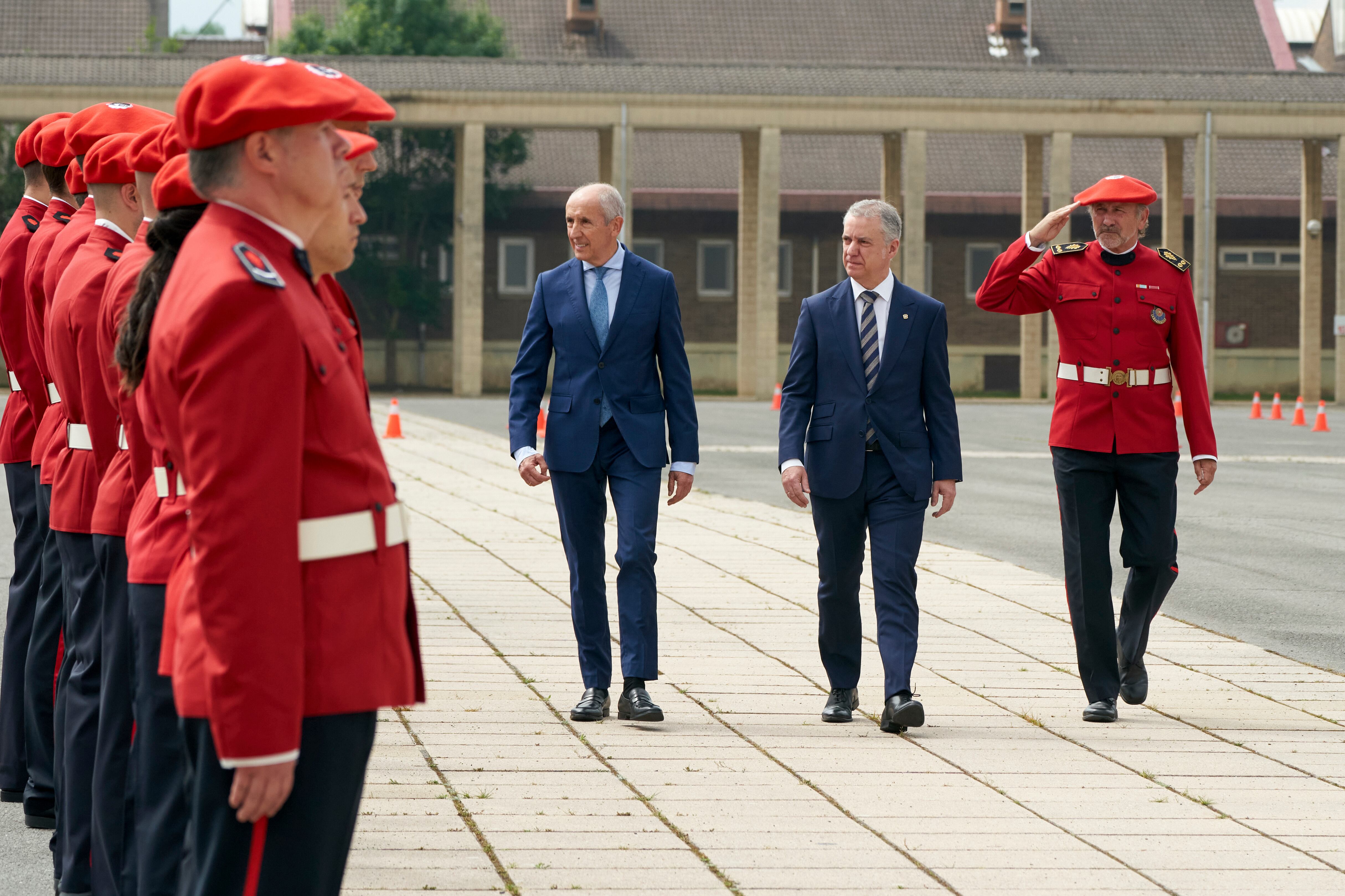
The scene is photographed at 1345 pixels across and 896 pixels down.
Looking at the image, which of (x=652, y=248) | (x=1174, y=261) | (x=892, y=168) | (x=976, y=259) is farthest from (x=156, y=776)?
(x=976, y=259)

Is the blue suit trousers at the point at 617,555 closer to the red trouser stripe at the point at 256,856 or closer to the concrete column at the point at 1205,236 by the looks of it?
the red trouser stripe at the point at 256,856

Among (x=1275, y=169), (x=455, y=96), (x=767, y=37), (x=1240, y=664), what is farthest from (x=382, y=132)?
(x=1240, y=664)

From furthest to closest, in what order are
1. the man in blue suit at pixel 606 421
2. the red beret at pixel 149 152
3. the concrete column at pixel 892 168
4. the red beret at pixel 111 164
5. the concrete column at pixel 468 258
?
the concrete column at pixel 892 168 < the concrete column at pixel 468 258 < the man in blue suit at pixel 606 421 < the red beret at pixel 111 164 < the red beret at pixel 149 152

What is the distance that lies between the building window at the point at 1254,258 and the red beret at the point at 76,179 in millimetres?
52287

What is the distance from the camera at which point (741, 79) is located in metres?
45.7

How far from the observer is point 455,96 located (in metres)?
45.1

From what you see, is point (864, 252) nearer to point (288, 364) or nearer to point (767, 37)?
point (288, 364)

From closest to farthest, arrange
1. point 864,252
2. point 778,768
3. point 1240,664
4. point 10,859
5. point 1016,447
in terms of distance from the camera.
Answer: point 10,859 → point 778,768 → point 864,252 → point 1240,664 → point 1016,447

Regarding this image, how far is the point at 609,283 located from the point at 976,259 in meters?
47.9

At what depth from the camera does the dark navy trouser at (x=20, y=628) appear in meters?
5.60

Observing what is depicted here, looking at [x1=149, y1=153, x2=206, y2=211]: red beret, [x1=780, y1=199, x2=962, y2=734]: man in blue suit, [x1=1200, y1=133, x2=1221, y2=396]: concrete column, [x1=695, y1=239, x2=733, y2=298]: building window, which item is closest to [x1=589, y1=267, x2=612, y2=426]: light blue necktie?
[x1=780, y1=199, x2=962, y2=734]: man in blue suit

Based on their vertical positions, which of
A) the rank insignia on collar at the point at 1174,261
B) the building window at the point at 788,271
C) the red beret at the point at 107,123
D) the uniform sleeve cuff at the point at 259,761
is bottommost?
the uniform sleeve cuff at the point at 259,761

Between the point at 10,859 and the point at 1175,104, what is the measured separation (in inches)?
1764

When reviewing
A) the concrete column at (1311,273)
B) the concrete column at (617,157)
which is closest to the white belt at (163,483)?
the concrete column at (617,157)
